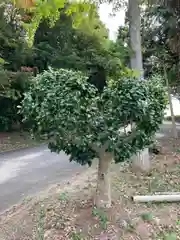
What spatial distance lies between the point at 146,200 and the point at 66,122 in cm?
228

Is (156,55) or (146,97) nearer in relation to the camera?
(146,97)

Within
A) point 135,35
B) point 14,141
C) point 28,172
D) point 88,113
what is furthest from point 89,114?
point 14,141

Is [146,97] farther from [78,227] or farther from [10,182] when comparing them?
[10,182]

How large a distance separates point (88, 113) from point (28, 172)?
172 inches

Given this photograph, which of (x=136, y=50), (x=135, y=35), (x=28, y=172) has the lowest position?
→ (x=28, y=172)

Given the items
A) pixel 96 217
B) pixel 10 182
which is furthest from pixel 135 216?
pixel 10 182

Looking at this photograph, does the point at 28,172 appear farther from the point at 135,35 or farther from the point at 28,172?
the point at 135,35

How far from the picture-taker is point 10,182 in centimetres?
677

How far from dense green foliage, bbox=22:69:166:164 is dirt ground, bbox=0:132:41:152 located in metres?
7.03

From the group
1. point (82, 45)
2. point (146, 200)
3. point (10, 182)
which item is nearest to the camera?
point (146, 200)

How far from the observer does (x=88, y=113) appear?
12.6 ft

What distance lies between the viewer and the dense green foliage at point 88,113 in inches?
143

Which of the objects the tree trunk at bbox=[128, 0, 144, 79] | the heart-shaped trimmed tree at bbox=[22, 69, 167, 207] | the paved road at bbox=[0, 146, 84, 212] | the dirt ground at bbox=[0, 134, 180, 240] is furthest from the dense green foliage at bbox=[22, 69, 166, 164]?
the tree trunk at bbox=[128, 0, 144, 79]

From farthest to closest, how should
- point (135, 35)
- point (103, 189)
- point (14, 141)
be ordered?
point (14, 141), point (135, 35), point (103, 189)
